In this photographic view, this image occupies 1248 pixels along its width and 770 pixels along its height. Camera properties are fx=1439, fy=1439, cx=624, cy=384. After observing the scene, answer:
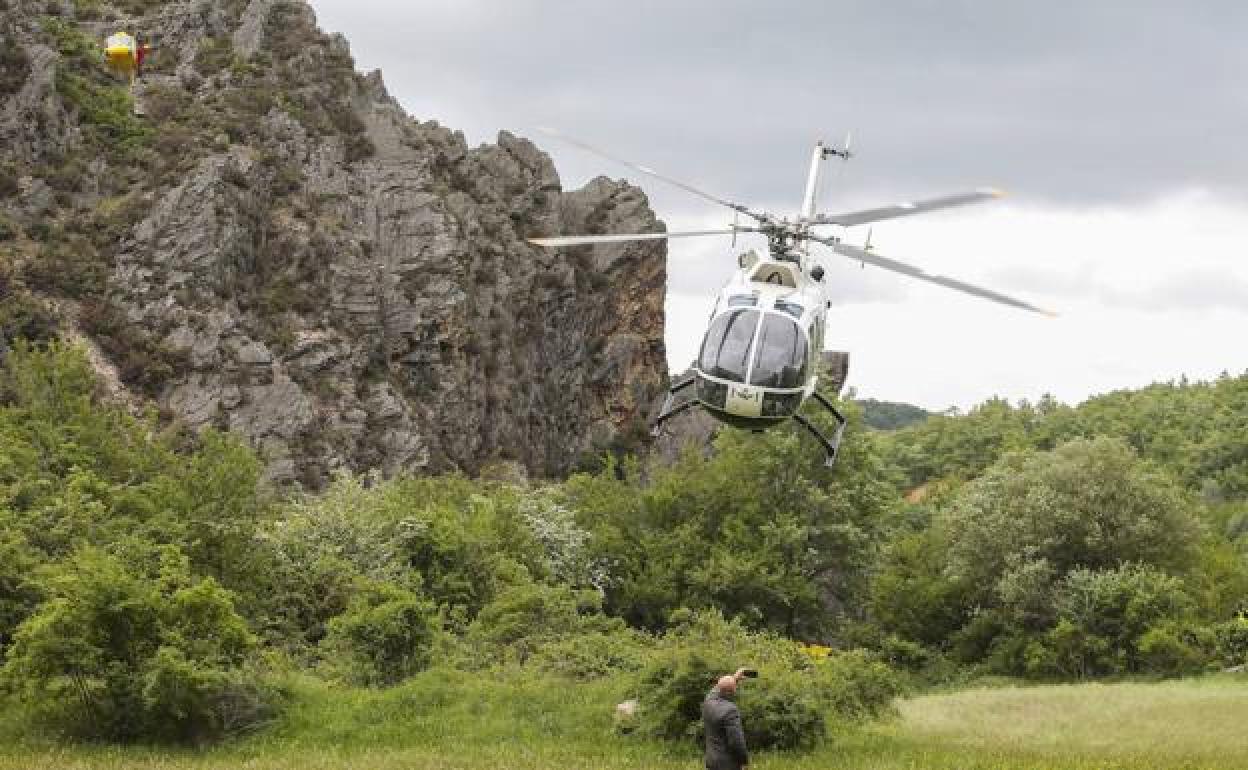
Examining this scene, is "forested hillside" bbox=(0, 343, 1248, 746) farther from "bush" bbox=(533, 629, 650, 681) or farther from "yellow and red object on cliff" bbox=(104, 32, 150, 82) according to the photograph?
"yellow and red object on cliff" bbox=(104, 32, 150, 82)

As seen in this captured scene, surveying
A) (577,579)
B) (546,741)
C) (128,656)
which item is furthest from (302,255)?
(546,741)

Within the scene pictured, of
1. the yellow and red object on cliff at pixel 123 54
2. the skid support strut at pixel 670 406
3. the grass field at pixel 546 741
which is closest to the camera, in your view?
the grass field at pixel 546 741

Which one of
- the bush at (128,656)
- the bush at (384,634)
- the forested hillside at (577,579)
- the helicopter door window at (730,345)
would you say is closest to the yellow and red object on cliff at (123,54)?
the forested hillside at (577,579)

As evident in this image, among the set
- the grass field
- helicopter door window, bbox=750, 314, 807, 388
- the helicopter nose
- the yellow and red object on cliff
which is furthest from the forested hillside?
the yellow and red object on cliff

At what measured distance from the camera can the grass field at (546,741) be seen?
22.7m

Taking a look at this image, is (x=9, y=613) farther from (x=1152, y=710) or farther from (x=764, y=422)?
(x=1152, y=710)

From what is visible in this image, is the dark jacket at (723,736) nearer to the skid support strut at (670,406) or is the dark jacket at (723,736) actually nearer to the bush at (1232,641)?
the skid support strut at (670,406)

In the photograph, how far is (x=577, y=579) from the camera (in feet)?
164

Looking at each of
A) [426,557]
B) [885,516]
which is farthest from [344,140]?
[426,557]

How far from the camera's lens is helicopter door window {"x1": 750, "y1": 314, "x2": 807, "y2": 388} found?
907 inches

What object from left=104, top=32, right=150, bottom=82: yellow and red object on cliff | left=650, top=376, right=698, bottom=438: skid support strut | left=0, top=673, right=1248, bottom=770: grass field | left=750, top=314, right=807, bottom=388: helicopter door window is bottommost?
left=0, top=673, right=1248, bottom=770: grass field

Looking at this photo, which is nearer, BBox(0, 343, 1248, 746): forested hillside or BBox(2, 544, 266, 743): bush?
BBox(2, 544, 266, 743): bush

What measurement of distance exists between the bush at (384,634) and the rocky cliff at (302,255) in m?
34.4

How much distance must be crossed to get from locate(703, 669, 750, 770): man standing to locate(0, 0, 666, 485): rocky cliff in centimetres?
4905
